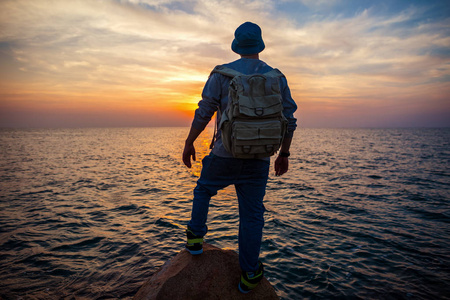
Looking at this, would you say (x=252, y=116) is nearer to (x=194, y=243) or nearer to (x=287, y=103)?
(x=287, y=103)

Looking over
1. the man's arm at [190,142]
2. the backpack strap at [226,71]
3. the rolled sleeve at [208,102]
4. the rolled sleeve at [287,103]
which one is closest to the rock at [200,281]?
the man's arm at [190,142]

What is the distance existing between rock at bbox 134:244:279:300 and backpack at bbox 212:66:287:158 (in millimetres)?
1718

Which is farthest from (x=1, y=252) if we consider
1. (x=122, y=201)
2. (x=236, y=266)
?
(x=236, y=266)

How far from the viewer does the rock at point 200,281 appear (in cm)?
285

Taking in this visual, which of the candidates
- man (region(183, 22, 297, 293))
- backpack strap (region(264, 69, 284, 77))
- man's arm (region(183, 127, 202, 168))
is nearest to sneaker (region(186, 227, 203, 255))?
man (region(183, 22, 297, 293))

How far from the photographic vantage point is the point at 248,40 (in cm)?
263

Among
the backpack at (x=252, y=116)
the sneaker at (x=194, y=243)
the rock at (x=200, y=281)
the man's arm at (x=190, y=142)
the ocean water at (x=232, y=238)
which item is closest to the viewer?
the backpack at (x=252, y=116)

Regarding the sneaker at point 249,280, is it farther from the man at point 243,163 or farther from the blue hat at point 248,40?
the blue hat at point 248,40

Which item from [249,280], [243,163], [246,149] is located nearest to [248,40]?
[246,149]

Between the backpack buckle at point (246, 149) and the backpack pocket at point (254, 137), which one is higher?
the backpack pocket at point (254, 137)

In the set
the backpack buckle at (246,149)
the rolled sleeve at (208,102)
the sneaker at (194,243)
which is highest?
the rolled sleeve at (208,102)

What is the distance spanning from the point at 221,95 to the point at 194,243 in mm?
1978

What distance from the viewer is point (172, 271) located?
3.09 meters

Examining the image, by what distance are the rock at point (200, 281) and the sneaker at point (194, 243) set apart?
0.09 meters
